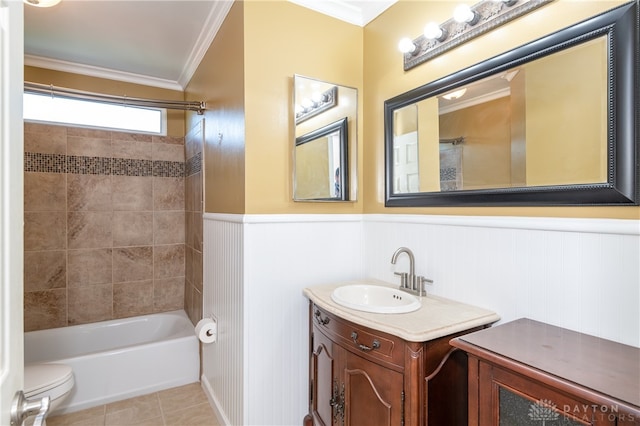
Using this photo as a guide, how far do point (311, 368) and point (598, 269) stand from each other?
135 centimetres

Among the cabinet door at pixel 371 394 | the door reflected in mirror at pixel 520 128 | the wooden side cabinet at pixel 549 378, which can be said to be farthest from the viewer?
the cabinet door at pixel 371 394

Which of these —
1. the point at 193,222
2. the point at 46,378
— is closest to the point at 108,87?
the point at 193,222

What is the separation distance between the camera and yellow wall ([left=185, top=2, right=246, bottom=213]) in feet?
6.02

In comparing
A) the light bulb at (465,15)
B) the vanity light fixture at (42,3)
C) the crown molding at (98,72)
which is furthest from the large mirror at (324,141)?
the crown molding at (98,72)

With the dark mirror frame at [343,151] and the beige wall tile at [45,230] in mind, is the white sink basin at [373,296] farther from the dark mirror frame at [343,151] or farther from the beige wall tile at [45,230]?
the beige wall tile at [45,230]

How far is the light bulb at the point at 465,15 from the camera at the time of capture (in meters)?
1.40

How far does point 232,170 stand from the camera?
1967mm

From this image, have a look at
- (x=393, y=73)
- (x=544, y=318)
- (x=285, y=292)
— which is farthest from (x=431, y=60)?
(x=285, y=292)

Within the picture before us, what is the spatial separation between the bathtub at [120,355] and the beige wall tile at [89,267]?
1.30 feet

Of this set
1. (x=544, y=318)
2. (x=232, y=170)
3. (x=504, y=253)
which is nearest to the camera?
(x=544, y=318)

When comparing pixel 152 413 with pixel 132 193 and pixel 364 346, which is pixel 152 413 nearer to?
pixel 364 346

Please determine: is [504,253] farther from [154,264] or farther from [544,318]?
[154,264]

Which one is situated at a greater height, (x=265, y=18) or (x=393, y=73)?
(x=265, y=18)

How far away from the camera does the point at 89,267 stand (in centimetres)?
303
